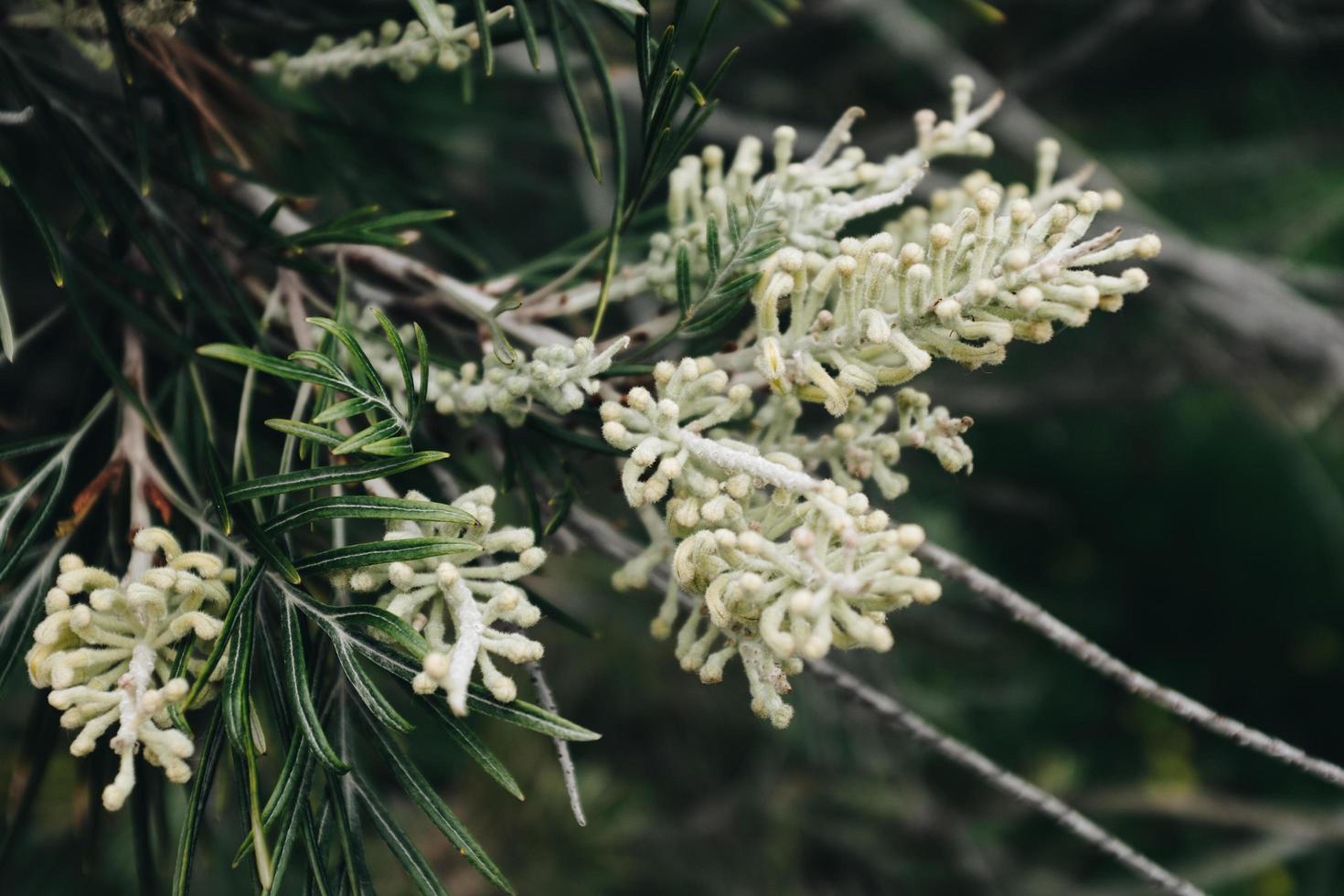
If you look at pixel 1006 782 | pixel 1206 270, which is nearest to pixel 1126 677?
pixel 1006 782

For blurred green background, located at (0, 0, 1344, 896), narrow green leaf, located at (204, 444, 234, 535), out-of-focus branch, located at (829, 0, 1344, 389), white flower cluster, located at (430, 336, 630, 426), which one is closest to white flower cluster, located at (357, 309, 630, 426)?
white flower cluster, located at (430, 336, 630, 426)

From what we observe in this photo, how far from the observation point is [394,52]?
58 centimetres

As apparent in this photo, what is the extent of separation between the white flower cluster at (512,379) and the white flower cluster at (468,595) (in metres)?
0.07

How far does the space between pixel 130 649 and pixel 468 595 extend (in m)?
0.18

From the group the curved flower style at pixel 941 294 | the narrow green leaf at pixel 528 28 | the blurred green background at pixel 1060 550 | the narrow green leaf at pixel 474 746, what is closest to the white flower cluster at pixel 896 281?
Result: the curved flower style at pixel 941 294

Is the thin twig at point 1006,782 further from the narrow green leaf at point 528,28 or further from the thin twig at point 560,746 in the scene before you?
the narrow green leaf at point 528,28

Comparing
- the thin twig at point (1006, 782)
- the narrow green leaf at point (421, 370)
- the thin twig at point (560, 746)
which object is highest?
the narrow green leaf at point (421, 370)

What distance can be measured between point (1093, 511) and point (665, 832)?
3.35 feet

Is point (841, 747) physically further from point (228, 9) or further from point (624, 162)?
point (228, 9)

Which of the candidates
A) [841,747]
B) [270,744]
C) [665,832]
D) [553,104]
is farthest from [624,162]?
[665,832]

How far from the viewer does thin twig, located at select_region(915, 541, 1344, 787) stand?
0.53 metres

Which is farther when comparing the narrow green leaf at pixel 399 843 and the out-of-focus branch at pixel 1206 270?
the out-of-focus branch at pixel 1206 270

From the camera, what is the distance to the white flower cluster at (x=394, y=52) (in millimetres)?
539

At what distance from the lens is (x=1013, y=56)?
196 cm
